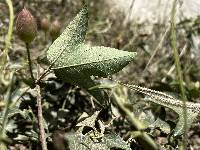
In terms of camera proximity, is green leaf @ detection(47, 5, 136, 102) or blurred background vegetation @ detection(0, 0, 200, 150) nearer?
green leaf @ detection(47, 5, 136, 102)

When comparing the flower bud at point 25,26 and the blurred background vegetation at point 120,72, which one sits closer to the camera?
the flower bud at point 25,26

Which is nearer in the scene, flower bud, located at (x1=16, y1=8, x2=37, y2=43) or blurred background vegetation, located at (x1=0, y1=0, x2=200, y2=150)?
flower bud, located at (x1=16, y1=8, x2=37, y2=43)

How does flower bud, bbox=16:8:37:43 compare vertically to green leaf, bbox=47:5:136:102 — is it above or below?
above

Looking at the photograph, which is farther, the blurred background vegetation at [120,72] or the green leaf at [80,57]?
the blurred background vegetation at [120,72]

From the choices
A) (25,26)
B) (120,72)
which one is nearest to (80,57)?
(25,26)

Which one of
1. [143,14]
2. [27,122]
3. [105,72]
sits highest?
[143,14]

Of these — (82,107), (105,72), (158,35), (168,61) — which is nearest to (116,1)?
(158,35)

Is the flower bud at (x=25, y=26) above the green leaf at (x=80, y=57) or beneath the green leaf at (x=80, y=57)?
above

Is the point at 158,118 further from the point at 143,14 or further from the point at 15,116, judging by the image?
the point at 143,14
